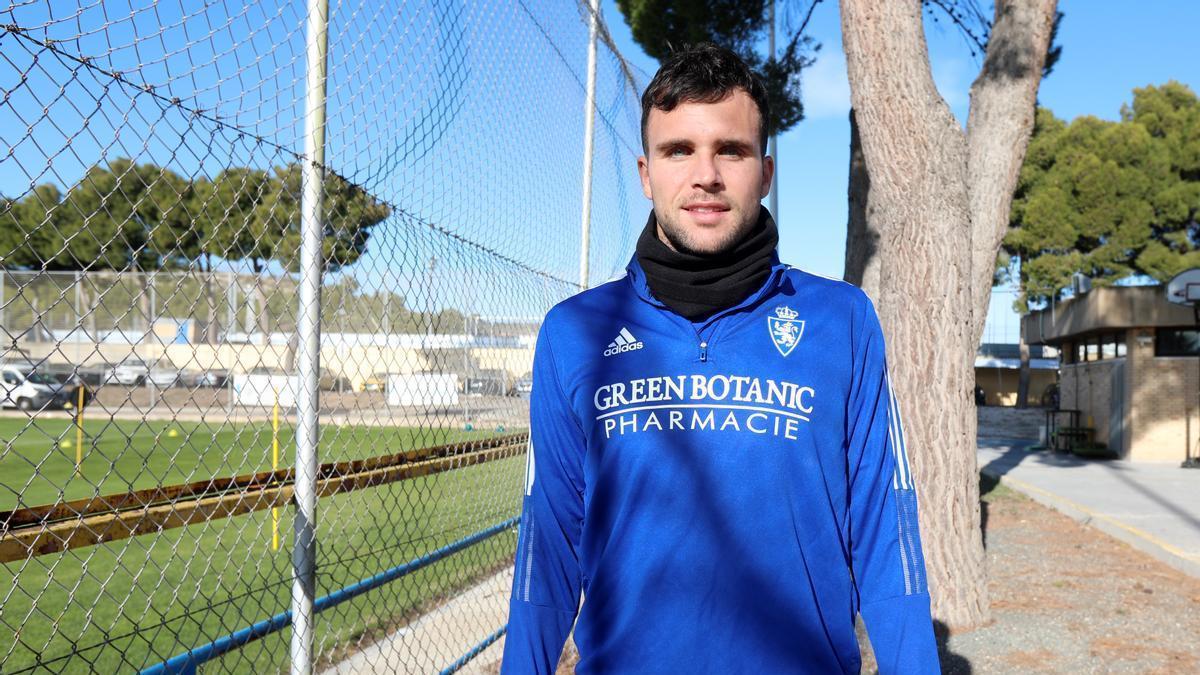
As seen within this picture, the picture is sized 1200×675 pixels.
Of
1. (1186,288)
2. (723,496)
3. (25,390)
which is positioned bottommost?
(25,390)

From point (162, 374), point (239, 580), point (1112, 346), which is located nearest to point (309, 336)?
point (239, 580)

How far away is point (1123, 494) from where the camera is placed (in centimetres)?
1380

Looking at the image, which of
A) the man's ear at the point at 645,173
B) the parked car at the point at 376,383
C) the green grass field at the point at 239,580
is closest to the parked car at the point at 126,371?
the green grass field at the point at 239,580

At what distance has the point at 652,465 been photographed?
180 centimetres

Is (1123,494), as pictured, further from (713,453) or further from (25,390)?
(25,390)

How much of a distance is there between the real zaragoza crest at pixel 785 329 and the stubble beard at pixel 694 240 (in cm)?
16

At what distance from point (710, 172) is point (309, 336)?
74.6 inches

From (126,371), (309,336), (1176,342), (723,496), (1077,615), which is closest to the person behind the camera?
(723,496)

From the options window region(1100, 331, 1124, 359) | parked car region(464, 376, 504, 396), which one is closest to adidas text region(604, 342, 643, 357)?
parked car region(464, 376, 504, 396)

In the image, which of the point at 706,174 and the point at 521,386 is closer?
the point at 706,174

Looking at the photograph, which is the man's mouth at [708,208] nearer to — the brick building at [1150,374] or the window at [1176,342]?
the brick building at [1150,374]

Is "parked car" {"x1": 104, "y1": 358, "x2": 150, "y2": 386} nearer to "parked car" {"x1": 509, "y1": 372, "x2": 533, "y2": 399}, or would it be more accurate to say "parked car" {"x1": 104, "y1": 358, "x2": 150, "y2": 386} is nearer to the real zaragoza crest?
the real zaragoza crest

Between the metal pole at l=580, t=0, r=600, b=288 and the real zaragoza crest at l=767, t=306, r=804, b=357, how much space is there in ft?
19.4

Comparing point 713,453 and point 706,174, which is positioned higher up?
point 706,174
